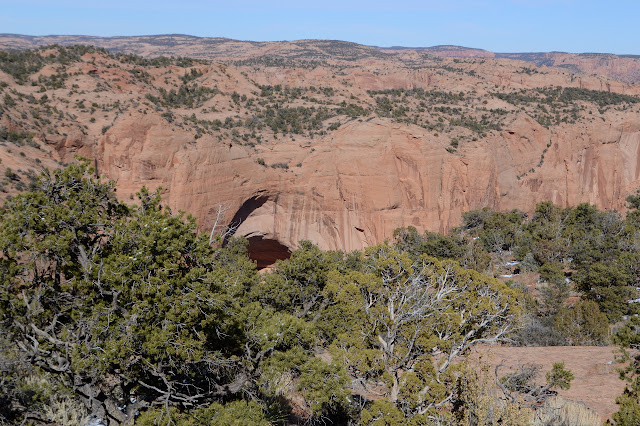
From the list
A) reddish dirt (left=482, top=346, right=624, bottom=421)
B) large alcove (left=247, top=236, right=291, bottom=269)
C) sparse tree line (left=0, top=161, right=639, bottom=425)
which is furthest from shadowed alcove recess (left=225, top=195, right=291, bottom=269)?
sparse tree line (left=0, top=161, right=639, bottom=425)

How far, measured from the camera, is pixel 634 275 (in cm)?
2914

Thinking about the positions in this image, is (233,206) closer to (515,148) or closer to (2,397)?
(2,397)

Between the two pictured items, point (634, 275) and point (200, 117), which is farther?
point (200, 117)

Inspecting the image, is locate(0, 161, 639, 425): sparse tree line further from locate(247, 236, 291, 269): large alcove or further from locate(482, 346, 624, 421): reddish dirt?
locate(247, 236, 291, 269): large alcove

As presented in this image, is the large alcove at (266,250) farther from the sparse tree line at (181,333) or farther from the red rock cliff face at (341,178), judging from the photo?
the sparse tree line at (181,333)

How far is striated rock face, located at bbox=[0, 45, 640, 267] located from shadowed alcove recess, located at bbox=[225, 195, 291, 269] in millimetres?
143

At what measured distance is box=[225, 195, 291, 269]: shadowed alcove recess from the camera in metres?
36.1

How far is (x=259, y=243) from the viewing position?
38281 mm

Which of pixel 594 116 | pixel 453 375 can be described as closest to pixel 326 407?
pixel 453 375

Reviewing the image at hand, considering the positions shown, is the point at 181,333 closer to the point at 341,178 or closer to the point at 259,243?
the point at 259,243

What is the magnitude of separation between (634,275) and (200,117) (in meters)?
30.3

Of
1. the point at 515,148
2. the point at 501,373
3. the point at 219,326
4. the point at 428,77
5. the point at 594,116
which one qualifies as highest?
the point at 428,77

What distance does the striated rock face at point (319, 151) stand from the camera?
32375 millimetres

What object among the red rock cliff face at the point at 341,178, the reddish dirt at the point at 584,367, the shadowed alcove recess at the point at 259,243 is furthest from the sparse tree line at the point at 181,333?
the shadowed alcove recess at the point at 259,243
